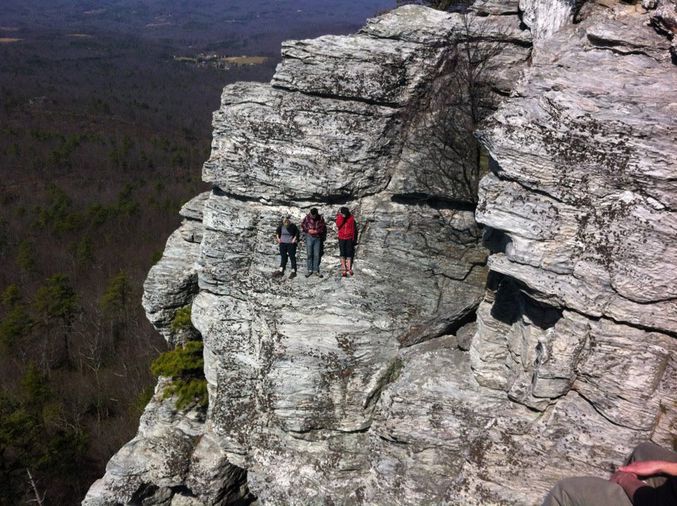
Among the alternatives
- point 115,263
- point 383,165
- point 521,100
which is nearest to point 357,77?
point 383,165

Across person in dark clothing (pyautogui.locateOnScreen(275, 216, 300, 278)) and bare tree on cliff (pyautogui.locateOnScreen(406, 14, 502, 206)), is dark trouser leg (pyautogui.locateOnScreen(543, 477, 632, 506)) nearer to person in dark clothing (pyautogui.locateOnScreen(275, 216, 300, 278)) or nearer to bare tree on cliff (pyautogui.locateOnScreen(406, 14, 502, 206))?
bare tree on cliff (pyautogui.locateOnScreen(406, 14, 502, 206))

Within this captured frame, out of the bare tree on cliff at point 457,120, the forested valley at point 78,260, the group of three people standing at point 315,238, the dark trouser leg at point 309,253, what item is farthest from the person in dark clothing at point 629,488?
the forested valley at point 78,260

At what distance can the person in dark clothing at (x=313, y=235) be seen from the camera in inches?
483

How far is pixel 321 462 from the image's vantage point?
13297 mm

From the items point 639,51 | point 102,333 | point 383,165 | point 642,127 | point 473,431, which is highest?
point 639,51

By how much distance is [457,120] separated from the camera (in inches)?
475

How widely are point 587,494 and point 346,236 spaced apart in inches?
292

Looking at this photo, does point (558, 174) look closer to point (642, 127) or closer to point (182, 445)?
point (642, 127)

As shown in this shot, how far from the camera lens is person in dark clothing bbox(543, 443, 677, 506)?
577 cm

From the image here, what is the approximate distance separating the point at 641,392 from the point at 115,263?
175 feet

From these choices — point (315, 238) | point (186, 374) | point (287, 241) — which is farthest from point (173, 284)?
point (315, 238)

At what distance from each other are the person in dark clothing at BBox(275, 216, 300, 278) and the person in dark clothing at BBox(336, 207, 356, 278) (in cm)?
110

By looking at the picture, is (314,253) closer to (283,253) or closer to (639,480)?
(283,253)

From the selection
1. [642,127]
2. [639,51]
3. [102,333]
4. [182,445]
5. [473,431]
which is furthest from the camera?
[102,333]
